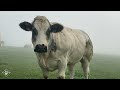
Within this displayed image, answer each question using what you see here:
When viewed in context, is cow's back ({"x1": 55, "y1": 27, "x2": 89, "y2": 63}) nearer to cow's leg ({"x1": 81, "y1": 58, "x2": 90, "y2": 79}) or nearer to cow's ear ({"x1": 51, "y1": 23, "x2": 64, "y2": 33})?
cow's ear ({"x1": 51, "y1": 23, "x2": 64, "y2": 33})

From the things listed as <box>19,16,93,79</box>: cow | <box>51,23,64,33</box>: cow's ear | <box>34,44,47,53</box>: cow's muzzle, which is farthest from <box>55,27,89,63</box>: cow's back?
<box>34,44,47,53</box>: cow's muzzle

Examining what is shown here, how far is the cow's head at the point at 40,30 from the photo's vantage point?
26.5ft

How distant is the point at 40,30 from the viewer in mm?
8508

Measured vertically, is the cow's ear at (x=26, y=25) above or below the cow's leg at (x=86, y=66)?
above

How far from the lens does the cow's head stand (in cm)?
809

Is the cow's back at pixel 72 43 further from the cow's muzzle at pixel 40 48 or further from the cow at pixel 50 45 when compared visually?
the cow's muzzle at pixel 40 48

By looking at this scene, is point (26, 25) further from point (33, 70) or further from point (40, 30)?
point (33, 70)

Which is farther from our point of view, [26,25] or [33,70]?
[33,70]

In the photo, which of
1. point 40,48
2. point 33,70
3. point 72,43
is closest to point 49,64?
point 40,48

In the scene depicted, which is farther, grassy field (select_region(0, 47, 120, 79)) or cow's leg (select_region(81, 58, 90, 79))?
grassy field (select_region(0, 47, 120, 79))

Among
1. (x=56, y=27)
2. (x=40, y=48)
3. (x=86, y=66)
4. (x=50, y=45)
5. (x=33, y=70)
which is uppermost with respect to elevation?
(x=56, y=27)

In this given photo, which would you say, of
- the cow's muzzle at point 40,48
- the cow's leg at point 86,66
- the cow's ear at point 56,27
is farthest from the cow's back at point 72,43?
the cow's muzzle at point 40,48
